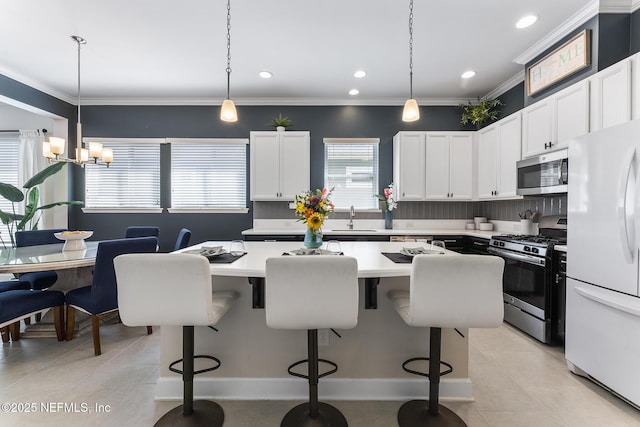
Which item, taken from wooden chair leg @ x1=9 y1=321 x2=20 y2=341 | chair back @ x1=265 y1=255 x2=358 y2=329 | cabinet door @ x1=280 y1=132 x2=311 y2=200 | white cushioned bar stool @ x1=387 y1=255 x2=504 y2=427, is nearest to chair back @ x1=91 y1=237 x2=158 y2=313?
wooden chair leg @ x1=9 y1=321 x2=20 y2=341

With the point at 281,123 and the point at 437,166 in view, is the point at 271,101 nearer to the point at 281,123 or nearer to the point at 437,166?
the point at 281,123

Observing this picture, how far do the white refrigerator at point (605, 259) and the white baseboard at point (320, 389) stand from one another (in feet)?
2.95

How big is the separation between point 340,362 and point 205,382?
35.0 inches

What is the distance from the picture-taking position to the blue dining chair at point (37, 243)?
3098 mm

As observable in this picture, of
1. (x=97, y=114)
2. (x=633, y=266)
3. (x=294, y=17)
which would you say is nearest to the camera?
(x=633, y=266)

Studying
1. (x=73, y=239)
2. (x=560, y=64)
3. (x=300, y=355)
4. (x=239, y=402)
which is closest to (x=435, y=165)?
(x=560, y=64)

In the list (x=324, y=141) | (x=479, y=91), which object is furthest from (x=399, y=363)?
(x=479, y=91)

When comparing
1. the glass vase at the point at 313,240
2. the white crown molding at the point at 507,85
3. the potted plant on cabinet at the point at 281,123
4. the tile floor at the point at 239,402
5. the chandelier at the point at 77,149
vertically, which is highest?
the white crown molding at the point at 507,85

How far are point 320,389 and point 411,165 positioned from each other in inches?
128

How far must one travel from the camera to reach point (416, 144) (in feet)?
14.1

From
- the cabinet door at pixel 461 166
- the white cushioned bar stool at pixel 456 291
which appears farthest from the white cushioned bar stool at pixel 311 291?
the cabinet door at pixel 461 166

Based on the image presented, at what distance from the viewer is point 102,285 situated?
8.27 ft

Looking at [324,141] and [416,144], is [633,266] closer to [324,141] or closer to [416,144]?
[416,144]

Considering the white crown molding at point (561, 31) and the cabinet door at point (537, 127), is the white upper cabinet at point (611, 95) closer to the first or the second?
the cabinet door at point (537, 127)
